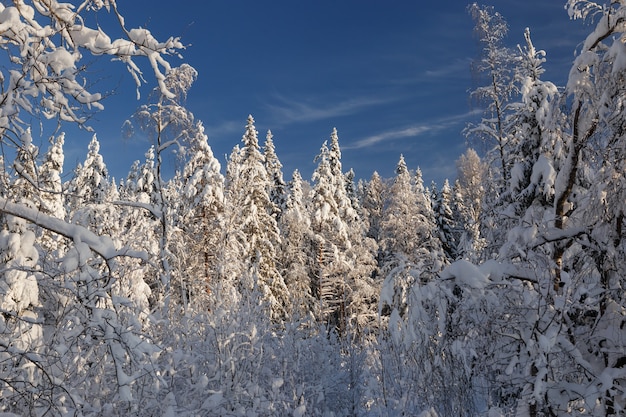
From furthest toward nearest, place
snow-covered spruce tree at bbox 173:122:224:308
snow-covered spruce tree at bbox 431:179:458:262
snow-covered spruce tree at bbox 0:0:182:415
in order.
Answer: snow-covered spruce tree at bbox 431:179:458:262 < snow-covered spruce tree at bbox 173:122:224:308 < snow-covered spruce tree at bbox 0:0:182:415

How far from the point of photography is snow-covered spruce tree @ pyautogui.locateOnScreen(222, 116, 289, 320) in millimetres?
22266

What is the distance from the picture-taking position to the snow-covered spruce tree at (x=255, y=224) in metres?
22.3

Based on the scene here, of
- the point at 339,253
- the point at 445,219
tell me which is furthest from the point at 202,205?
the point at 445,219

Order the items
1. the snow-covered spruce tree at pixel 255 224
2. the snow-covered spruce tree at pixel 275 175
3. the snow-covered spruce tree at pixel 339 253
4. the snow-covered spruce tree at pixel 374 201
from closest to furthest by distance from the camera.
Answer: the snow-covered spruce tree at pixel 255 224, the snow-covered spruce tree at pixel 339 253, the snow-covered spruce tree at pixel 275 175, the snow-covered spruce tree at pixel 374 201

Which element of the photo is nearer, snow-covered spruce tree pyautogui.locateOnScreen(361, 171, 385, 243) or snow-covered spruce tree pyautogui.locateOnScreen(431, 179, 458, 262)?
snow-covered spruce tree pyautogui.locateOnScreen(431, 179, 458, 262)

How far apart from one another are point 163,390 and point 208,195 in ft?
49.8

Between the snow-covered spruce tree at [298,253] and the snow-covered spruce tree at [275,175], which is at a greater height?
the snow-covered spruce tree at [275,175]

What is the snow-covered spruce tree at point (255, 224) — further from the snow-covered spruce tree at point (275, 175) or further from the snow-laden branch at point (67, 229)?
the snow-laden branch at point (67, 229)

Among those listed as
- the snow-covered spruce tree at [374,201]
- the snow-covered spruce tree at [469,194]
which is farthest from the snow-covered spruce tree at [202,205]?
the snow-covered spruce tree at [374,201]

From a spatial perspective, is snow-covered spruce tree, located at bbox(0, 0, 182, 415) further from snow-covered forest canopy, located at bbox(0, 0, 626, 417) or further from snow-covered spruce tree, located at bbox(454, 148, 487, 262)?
snow-covered spruce tree, located at bbox(454, 148, 487, 262)

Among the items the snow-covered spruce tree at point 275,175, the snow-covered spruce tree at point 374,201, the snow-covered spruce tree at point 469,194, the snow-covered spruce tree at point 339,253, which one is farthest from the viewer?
the snow-covered spruce tree at point 374,201

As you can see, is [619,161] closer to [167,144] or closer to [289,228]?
[167,144]

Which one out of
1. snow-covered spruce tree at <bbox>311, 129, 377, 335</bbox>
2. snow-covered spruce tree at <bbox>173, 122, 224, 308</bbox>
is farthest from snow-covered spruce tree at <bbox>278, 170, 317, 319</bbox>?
snow-covered spruce tree at <bbox>173, 122, 224, 308</bbox>

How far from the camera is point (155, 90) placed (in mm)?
14008
